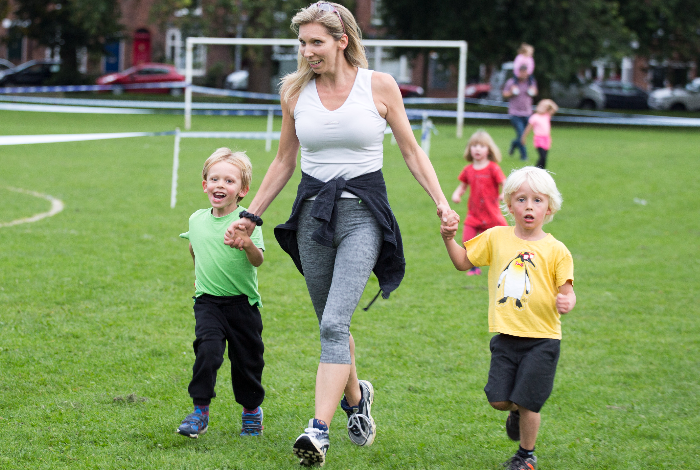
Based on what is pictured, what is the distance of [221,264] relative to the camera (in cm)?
399

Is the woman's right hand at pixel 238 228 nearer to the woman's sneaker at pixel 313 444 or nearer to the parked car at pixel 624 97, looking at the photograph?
the woman's sneaker at pixel 313 444

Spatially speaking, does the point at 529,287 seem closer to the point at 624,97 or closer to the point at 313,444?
the point at 313,444

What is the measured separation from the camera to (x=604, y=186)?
563 inches

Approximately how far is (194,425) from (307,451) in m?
0.75

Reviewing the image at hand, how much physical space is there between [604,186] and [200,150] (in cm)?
875

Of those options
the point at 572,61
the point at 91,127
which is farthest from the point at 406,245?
the point at 572,61

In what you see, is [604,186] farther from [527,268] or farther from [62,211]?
[527,268]

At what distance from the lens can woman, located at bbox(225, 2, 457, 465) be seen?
12.2 feet

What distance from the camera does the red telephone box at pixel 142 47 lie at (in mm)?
49156

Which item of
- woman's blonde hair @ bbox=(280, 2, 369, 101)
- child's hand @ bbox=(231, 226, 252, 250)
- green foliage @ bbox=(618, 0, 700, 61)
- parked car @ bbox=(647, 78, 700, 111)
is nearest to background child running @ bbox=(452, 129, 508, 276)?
woman's blonde hair @ bbox=(280, 2, 369, 101)

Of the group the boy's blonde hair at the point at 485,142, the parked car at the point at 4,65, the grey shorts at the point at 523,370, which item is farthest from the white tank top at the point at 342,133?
the parked car at the point at 4,65

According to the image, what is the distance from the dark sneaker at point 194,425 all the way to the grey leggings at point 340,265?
74cm

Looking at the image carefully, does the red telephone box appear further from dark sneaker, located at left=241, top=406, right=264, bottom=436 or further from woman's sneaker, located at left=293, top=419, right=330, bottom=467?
woman's sneaker, located at left=293, top=419, right=330, bottom=467

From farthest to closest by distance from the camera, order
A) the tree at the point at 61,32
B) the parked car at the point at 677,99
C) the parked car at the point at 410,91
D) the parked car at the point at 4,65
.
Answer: the parked car at the point at 4,65, the tree at the point at 61,32, the parked car at the point at 410,91, the parked car at the point at 677,99
